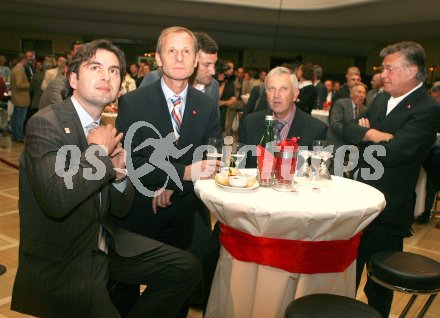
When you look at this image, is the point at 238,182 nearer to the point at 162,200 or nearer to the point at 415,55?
the point at 162,200

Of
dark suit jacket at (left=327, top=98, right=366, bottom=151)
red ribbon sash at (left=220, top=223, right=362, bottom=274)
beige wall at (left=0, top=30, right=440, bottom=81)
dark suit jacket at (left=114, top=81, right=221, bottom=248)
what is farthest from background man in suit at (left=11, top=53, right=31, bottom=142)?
beige wall at (left=0, top=30, right=440, bottom=81)

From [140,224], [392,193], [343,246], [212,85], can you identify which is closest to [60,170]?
[140,224]

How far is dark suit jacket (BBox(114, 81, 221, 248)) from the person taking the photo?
238 cm

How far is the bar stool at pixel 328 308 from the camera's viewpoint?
1537mm

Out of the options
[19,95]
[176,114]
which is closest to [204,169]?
[176,114]

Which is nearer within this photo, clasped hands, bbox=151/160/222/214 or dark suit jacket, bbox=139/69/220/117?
clasped hands, bbox=151/160/222/214

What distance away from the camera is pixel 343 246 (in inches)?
76.3

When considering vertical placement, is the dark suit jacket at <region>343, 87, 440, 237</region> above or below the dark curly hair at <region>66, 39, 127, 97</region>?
below

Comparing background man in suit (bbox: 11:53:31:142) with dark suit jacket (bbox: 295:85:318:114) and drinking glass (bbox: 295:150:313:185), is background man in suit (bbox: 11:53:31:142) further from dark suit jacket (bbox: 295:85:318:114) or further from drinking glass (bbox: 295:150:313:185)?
drinking glass (bbox: 295:150:313:185)

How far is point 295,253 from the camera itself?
1880mm

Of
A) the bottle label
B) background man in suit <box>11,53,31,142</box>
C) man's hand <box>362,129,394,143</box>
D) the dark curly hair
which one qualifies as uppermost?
the dark curly hair

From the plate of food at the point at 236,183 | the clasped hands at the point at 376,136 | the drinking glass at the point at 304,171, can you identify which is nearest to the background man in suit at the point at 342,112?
the clasped hands at the point at 376,136

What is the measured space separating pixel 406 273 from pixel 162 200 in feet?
4.20

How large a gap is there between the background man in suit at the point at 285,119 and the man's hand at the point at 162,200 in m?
0.56
